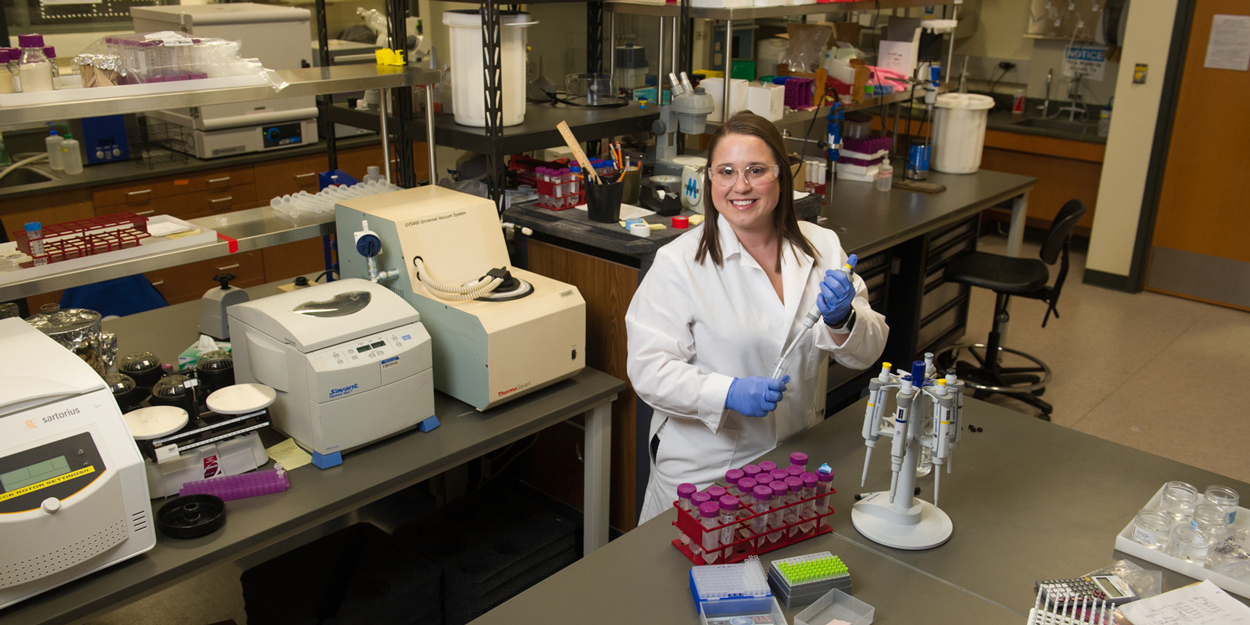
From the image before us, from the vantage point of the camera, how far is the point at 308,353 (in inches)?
75.7

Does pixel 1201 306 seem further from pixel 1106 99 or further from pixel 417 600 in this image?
pixel 417 600

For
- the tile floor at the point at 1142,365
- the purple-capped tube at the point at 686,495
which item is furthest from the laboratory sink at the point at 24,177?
the tile floor at the point at 1142,365

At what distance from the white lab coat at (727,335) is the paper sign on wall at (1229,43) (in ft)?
12.3

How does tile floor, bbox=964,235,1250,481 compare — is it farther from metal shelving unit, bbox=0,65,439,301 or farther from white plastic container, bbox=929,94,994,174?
metal shelving unit, bbox=0,65,439,301

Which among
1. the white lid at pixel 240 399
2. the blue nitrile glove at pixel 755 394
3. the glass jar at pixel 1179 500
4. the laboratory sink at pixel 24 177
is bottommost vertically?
the glass jar at pixel 1179 500

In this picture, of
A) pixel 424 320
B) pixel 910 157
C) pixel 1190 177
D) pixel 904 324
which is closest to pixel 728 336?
pixel 424 320

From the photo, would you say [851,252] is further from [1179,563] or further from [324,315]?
[324,315]

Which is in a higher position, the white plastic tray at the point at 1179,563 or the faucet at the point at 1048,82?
the faucet at the point at 1048,82

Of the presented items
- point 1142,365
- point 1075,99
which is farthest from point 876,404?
point 1075,99

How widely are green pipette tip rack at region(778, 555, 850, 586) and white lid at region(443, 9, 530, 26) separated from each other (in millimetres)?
1754

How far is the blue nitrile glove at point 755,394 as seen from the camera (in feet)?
5.86

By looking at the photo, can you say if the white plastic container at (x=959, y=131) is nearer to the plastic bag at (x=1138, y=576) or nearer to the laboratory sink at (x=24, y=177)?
the plastic bag at (x=1138, y=576)

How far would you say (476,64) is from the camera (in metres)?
2.68

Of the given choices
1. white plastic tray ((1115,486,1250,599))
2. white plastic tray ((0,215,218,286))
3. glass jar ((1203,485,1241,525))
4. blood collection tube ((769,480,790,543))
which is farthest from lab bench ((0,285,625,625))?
glass jar ((1203,485,1241,525))
